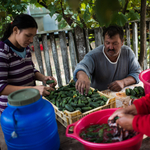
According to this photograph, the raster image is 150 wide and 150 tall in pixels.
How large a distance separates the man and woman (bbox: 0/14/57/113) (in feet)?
2.78

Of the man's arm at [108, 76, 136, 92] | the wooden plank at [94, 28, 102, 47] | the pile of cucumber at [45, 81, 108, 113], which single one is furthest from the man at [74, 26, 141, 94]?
the wooden plank at [94, 28, 102, 47]

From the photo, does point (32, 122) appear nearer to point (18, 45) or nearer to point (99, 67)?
point (18, 45)

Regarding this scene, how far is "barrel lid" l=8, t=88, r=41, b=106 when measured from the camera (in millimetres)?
977

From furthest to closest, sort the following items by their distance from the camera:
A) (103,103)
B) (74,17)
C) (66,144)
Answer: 1. (74,17)
2. (103,103)
3. (66,144)

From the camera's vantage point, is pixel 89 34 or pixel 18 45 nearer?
pixel 18 45

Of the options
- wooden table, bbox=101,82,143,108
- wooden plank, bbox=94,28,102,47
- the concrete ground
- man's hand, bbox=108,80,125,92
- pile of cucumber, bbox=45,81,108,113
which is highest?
wooden plank, bbox=94,28,102,47

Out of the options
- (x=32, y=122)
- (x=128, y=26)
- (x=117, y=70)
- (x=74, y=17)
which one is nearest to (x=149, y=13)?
(x=128, y=26)

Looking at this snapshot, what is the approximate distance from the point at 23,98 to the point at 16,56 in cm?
124

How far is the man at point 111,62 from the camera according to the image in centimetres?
255

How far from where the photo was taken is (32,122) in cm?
99

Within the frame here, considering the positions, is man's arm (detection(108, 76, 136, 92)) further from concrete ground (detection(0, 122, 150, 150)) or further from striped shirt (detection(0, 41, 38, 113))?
striped shirt (detection(0, 41, 38, 113))

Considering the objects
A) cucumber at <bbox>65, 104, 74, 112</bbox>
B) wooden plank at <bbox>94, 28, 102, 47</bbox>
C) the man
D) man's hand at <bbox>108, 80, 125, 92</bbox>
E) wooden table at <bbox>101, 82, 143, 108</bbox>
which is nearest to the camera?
cucumber at <bbox>65, 104, 74, 112</bbox>

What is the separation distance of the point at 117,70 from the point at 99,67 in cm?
34

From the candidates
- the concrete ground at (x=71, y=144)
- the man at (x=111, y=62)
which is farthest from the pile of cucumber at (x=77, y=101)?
the man at (x=111, y=62)
